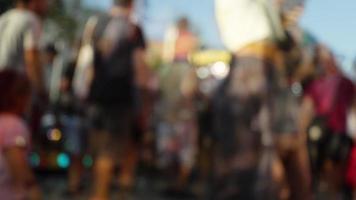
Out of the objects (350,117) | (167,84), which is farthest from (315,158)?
(167,84)

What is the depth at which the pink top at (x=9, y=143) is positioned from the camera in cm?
539

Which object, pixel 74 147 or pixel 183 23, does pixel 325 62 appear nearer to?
pixel 74 147

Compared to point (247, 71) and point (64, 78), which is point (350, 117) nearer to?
point (64, 78)

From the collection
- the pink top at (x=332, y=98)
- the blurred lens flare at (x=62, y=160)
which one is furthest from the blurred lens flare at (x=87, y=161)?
the pink top at (x=332, y=98)

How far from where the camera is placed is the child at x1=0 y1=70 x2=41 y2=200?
17.6 feet

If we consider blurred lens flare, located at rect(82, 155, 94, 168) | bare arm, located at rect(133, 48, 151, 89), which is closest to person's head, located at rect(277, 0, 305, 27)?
bare arm, located at rect(133, 48, 151, 89)

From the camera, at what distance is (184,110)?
39.4ft

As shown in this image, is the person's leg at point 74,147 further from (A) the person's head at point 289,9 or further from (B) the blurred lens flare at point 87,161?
(A) the person's head at point 289,9

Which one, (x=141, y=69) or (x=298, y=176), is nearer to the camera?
(x=298, y=176)

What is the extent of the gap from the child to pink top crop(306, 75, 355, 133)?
4.30 m

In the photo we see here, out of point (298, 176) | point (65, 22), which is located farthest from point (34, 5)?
point (65, 22)

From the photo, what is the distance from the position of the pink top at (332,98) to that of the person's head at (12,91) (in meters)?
4.28

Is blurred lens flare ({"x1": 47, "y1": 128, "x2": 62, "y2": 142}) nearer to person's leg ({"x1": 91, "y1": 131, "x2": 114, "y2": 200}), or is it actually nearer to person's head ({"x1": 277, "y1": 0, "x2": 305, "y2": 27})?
person's leg ({"x1": 91, "y1": 131, "x2": 114, "y2": 200})

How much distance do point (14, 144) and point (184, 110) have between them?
6.69 meters
